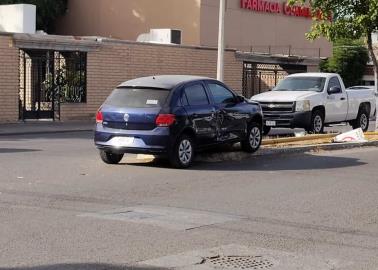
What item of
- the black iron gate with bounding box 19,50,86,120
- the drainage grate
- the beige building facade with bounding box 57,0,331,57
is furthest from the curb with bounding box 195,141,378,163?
the beige building facade with bounding box 57,0,331,57

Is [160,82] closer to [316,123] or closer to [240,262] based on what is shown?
[240,262]

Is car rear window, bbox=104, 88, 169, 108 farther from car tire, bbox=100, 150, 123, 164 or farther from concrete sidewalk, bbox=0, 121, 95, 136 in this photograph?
concrete sidewalk, bbox=0, 121, 95, 136

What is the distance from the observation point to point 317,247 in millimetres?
7078

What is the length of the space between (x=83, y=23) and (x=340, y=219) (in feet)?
110

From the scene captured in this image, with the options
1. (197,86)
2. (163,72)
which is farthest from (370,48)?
(163,72)

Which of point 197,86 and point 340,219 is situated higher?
point 197,86

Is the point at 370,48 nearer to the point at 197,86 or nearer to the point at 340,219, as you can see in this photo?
the point at 197,86

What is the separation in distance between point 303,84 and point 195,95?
7794 millimetres

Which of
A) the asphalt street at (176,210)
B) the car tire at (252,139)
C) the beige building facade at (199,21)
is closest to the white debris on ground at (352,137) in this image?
the asphalt street at (176,210)

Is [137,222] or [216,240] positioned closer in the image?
[216,240]

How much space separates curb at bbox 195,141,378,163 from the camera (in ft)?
46.9

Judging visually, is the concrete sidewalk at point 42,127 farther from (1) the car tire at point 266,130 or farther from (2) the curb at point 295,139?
(2) the curb at point 295,139

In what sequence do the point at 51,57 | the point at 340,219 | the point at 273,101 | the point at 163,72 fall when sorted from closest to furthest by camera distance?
the point at 340,219, the point at 273,101, the point at 51,57, the point at 163,72

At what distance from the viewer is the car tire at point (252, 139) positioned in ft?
48.3
